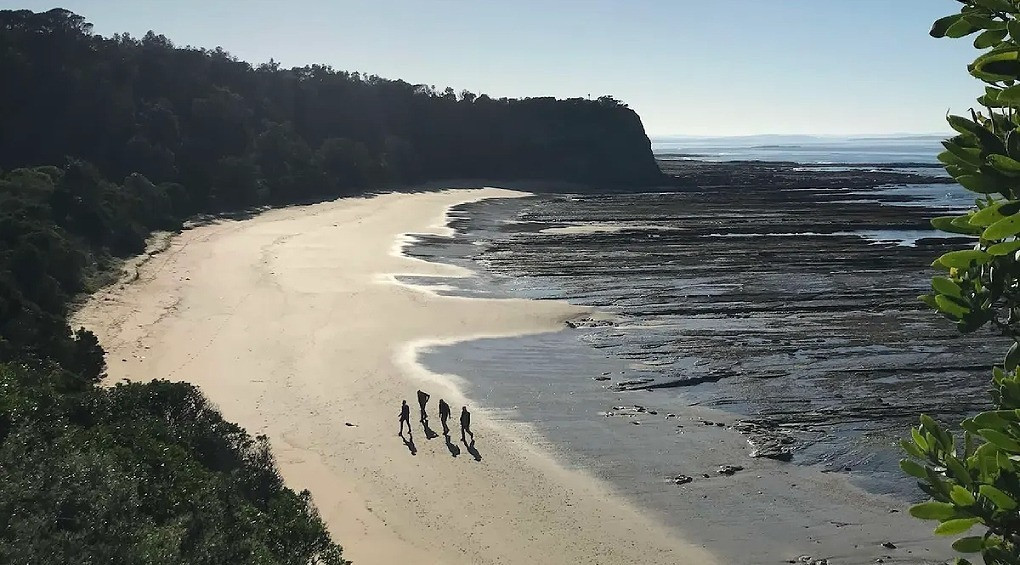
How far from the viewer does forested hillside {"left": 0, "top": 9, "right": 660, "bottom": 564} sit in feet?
25.2

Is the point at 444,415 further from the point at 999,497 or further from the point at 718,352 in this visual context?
the point at 999,497

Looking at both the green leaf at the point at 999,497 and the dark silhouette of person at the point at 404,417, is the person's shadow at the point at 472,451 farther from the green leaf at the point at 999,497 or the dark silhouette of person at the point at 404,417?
the green leaf at the point at 999,497

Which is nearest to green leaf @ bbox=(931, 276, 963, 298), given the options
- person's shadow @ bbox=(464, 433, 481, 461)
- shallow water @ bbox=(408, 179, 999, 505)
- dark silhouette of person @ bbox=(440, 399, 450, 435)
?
shallow water @ bbox=(408, 179, 999, 505)

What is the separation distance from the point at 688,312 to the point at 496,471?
43.9 feet

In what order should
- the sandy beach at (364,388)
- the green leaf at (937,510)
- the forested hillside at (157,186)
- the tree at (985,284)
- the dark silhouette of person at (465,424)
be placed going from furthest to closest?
1. the dark silhouette of person at (465,424)
2. the sandy beach at (364,388)
3. the forested hillside at (157,186)
4. the green leaf at (937,510)
5. the tree at (985,284)

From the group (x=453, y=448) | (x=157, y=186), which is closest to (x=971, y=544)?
(x=453, y=448)

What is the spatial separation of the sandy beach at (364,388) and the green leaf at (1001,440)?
28.0 feet

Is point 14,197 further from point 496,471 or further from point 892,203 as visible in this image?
point 892,203

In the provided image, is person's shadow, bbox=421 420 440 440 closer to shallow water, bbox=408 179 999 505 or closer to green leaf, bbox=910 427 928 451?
shallow water, bbox=408 179 999 505

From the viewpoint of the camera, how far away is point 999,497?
96.8 inches

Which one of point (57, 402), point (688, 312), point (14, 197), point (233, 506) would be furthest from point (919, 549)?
point (14, 197)

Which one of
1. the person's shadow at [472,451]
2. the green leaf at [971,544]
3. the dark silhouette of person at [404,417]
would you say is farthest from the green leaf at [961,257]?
the dark silhouette of person at [404,417]

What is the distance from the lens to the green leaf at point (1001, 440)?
2373 mm

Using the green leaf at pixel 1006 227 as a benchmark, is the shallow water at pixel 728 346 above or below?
below
